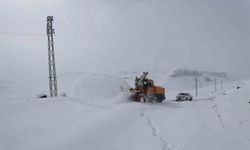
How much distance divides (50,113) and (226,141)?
447 inches

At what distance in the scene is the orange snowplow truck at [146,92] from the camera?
45.9 meters

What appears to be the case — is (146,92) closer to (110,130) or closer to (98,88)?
(98,88)

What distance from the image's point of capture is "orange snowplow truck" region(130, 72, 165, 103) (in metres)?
45.9

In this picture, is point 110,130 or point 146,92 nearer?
point 110,130

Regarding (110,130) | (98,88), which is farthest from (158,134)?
(98,88)

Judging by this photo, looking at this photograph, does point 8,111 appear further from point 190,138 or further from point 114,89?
point 114,89

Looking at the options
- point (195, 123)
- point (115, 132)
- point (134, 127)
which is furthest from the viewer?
point (195, 123)

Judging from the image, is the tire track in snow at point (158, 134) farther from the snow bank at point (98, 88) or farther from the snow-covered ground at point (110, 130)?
the snow bank at point (98, 88)

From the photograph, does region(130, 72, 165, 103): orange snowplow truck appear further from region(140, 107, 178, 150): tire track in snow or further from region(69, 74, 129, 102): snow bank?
region(140, 107, 178, 150): tire track in snow

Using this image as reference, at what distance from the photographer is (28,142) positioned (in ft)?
53.6

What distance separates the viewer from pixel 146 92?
153 feet

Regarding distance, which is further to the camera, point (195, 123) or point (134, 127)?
point (195, 123)

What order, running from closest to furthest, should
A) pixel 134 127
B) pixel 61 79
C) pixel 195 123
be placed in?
pixel 134 127 → pixel 195 123 → pixel 61 79

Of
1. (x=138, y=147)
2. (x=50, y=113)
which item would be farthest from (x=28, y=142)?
(x=50, y=113)
